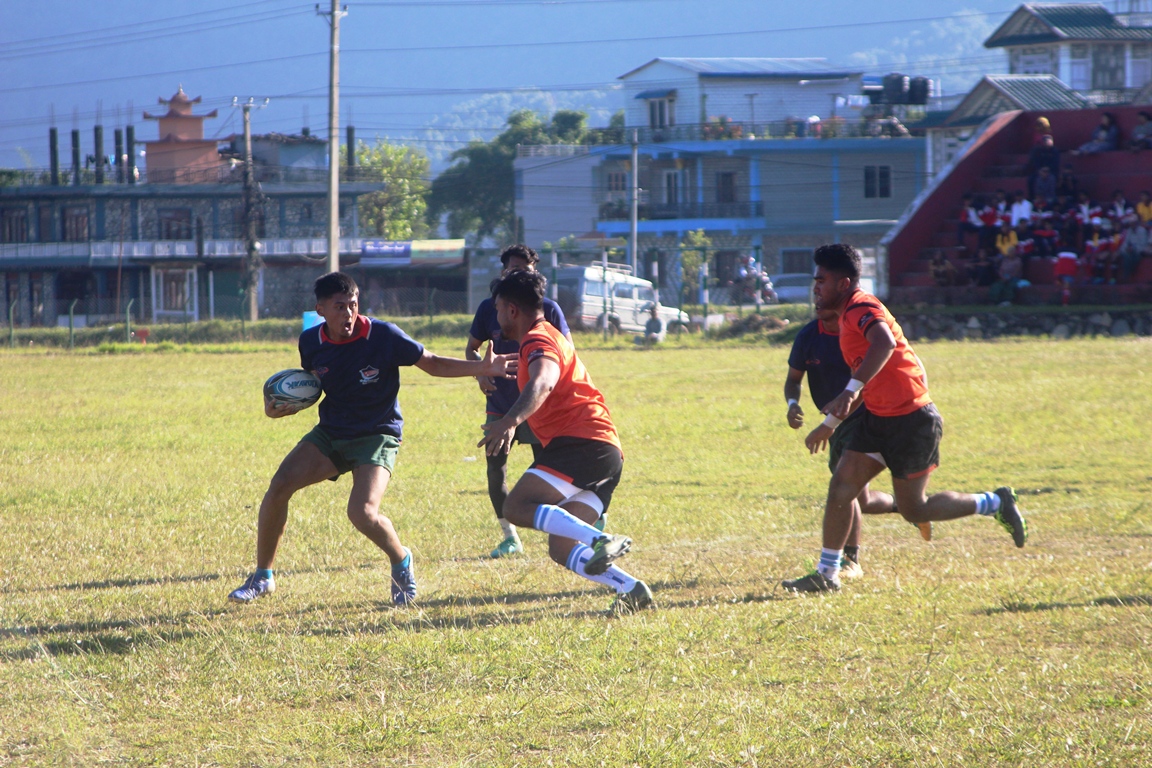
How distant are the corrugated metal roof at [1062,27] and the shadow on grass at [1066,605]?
5317 centimetres

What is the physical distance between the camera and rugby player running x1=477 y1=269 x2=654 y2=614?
5910mm

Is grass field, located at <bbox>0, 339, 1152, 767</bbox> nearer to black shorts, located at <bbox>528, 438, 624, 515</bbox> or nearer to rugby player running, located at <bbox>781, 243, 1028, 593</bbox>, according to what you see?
rugby player running, located at <bbox>781, 243, 1028, 593</bbox>

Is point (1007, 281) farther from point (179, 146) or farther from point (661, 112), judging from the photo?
point (179, 146)

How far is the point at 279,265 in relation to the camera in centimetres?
5975

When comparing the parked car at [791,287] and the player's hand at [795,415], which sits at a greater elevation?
the parked car at [791,287]

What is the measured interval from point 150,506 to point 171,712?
5499 mm

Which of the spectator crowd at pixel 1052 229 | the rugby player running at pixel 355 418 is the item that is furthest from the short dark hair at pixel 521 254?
the spectator crowd at pixel 1052 229

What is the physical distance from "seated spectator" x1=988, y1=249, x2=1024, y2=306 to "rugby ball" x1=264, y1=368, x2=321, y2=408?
78.4 feet

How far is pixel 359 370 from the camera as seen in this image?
6.52 meters

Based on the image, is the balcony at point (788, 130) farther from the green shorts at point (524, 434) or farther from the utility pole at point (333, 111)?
the green shorts at point (524, 434)

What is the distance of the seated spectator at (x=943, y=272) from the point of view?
1135 inches

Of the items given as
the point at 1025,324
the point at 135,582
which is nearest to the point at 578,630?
the point at 135,582

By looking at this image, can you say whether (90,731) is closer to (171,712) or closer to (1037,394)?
(171,712)

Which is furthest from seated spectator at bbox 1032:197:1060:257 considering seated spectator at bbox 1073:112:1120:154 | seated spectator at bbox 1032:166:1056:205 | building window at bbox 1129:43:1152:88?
building window at bbox 1129:43:1152:88
